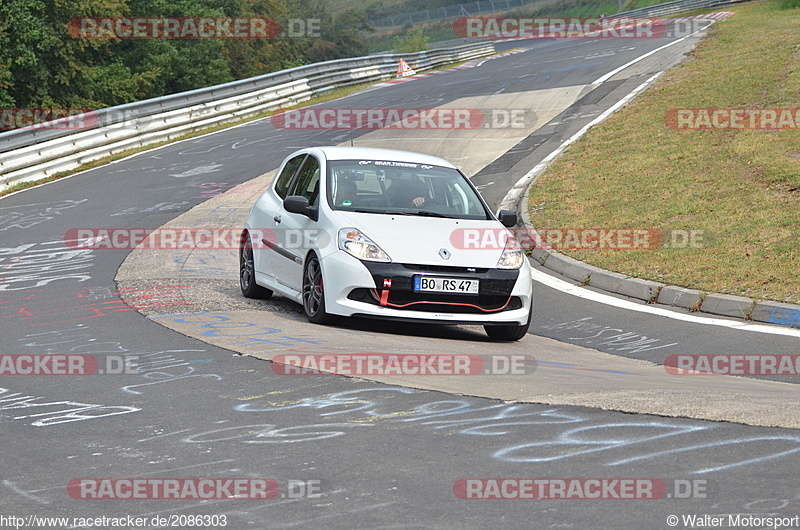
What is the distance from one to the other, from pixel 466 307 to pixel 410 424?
3278 millimetres

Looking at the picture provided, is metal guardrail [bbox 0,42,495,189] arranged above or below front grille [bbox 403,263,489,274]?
above

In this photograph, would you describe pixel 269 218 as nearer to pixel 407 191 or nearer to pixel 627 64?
pixel 407 191

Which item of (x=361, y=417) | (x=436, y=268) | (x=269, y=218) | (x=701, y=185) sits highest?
(x=269, y=218)

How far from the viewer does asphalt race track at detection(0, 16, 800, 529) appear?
4352 mm

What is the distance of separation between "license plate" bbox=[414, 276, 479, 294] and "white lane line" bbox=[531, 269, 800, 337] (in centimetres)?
246

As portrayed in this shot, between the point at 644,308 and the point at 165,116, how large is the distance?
19460mm

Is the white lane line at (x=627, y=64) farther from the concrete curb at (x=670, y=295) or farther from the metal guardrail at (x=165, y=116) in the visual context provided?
the concrete curb at (x=670, y=295)

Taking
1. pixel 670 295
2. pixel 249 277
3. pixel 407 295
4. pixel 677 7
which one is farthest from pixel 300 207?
pixel 677 7

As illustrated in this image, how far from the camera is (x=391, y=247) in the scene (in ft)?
28.8

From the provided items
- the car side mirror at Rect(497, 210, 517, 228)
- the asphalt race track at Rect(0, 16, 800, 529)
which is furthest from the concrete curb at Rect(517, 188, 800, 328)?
the car side mirror at Rect(497, 210, 517, 228)

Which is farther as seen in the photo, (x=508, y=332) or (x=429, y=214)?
(x=429, y=214)

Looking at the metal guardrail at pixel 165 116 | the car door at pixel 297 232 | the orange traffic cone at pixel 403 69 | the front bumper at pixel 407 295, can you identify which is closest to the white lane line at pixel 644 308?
the front bumper at pixel 407 295

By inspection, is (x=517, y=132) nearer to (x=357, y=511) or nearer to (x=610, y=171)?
(x=610, y=171)

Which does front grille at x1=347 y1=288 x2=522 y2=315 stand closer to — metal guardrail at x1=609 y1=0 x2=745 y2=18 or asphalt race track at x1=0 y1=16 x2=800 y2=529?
asphalt race track at x1=0 y1=16 x2=800 y2=529
